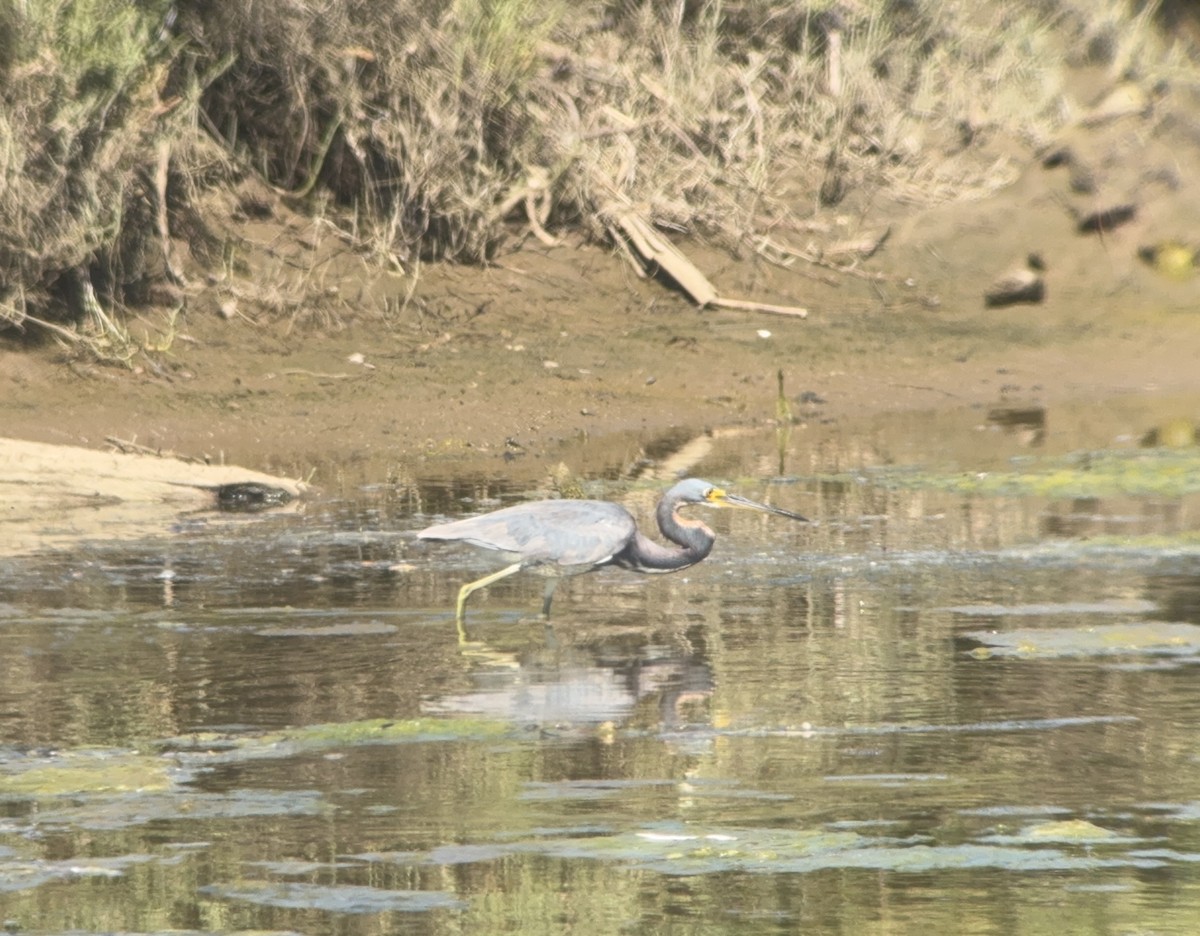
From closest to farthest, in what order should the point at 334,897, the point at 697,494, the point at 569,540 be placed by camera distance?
the point at 334,897
the point at 569,540
the point at 697,494

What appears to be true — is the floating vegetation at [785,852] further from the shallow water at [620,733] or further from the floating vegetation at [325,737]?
the floating vegetation at [325,737]

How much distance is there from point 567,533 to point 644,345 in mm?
7329

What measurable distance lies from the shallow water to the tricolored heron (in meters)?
0.20

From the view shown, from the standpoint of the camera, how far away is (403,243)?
16.2 m

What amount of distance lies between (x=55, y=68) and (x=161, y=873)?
9776 millimetres

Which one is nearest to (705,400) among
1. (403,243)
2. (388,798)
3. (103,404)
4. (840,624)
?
(403,243)

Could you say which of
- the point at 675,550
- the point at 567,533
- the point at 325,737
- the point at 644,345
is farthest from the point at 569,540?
the point at 644,345

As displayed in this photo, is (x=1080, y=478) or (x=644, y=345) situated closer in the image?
(x=1080, y=478)

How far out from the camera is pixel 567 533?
28.2ft

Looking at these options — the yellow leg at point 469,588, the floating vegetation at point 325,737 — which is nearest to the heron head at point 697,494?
the yellow leg at point 469,588

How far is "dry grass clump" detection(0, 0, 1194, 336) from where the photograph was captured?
1415cm

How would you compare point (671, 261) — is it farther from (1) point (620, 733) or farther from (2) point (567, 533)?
(1) point (620, 733)

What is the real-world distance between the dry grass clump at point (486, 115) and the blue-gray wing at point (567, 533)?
20.7 feet

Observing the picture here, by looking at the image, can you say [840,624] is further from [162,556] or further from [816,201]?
[816,201]
